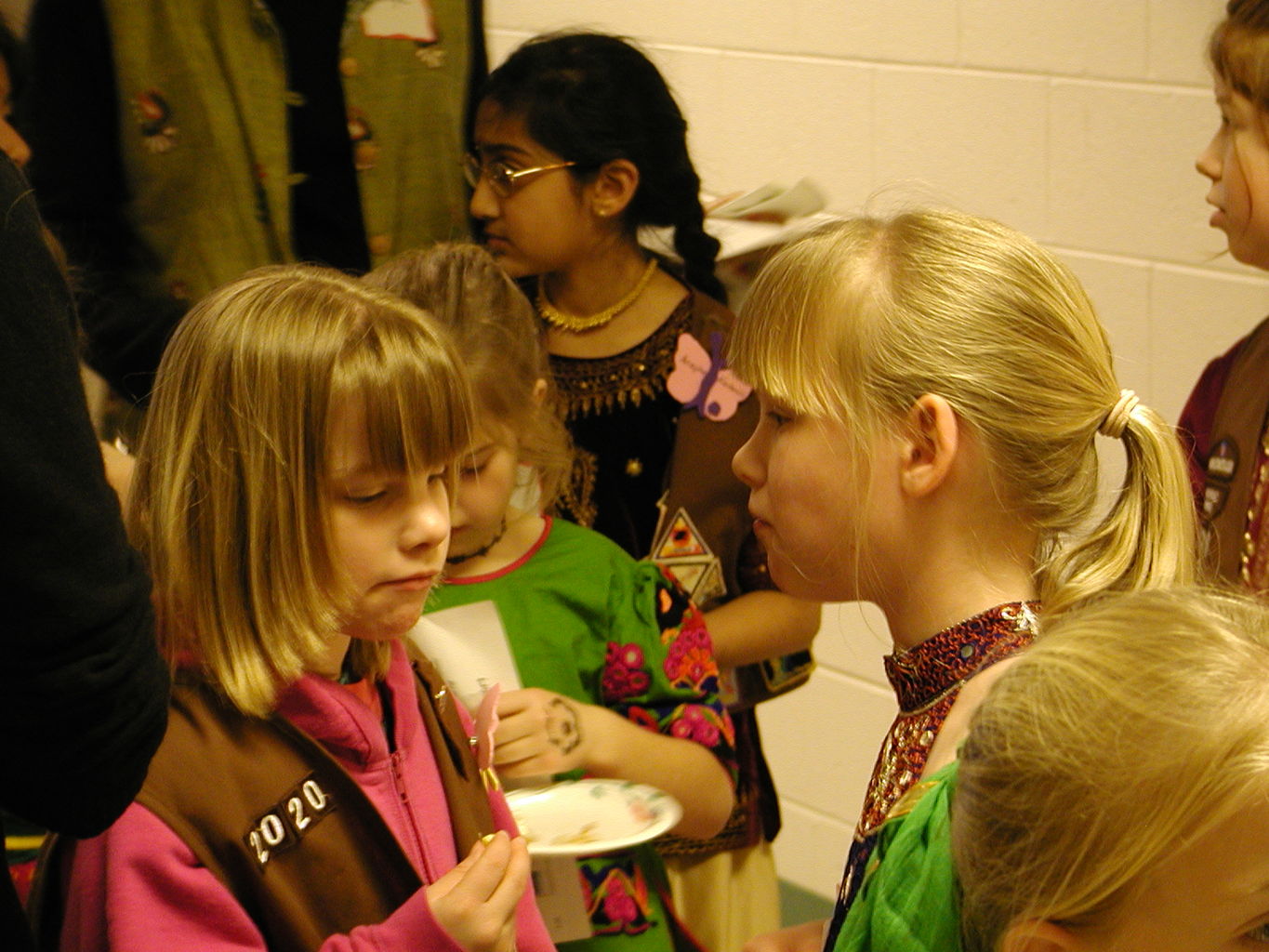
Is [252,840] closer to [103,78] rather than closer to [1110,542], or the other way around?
[1110,542]

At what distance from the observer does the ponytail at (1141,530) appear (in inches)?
44.2

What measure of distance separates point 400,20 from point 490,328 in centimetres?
57

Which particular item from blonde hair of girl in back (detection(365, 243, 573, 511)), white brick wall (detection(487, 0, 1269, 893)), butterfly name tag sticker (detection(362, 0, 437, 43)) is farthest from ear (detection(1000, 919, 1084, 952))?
white brick wall (detection(487, 0, 1269, 893))

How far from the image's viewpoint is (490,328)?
1.62m

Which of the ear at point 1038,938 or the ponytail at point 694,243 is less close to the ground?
the ponytail at point 694,243

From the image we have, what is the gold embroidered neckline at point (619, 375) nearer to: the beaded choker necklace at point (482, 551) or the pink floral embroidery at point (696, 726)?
the beaded choker necklace at point (482, 551)

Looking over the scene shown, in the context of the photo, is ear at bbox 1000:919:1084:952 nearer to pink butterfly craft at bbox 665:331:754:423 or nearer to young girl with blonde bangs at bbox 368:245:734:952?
young girl with blonde bangs at bbox 368:245:734:952

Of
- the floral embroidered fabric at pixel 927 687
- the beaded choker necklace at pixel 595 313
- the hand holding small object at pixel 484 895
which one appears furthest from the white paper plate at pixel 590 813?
the beaded choker necklace at pixel 595 313

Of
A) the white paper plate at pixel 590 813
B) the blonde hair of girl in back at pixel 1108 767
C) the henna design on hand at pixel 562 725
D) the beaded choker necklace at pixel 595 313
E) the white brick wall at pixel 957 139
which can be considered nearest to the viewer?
the blonde hair of girl in back at pixel 1108 767

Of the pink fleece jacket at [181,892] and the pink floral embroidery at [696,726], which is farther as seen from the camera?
the pink floral embroidery at [696,726]

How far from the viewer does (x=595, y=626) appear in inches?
64.6

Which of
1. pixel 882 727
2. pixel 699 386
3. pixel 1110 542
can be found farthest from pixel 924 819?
pixel 882 727

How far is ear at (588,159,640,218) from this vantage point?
1854mm

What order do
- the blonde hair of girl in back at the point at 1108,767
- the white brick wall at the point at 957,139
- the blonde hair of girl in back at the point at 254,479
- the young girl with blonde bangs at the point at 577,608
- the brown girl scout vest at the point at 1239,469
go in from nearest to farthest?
1. the blonde hair of girl in back at the point at 1108,767
2. the blonde hair of girl in back at the point at 254,479
3. the young girl with blonde bangs at the point at 577,608
4. the brown girl scout vest at the point at 1239,469
5. the white brick wall at the point at 957,139
